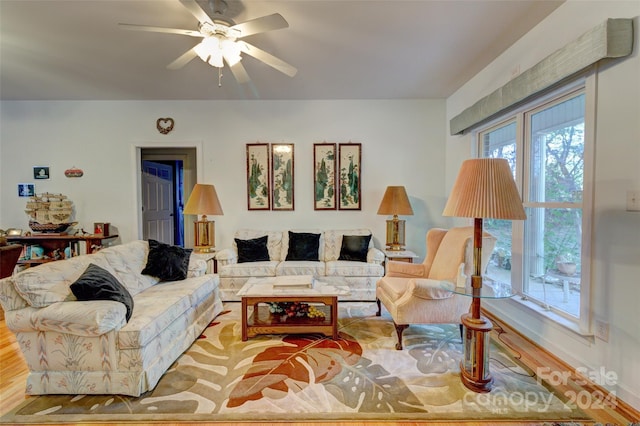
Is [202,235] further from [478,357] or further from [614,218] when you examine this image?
[614,218]

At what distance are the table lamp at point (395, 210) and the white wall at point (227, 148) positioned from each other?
15.5 inches

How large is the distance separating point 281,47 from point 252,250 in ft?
7.87

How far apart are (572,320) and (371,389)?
1638 mm

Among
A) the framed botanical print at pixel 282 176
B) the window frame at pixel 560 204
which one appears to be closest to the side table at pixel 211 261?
the framed botanical print at pixel 282 176

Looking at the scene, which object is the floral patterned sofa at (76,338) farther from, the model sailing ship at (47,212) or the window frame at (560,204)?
the window frame at (560,204)

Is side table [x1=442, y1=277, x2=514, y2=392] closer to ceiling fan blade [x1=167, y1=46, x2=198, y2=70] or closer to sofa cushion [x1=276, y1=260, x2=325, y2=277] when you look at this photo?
sofa cushion [x1=276, y1=260, x2=325, y2=277]

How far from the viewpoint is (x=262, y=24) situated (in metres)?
1.86

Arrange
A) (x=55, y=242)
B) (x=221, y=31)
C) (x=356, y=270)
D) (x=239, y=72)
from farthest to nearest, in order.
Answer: (x=55, y=242), (x=356, y=270), (x=239, y=72), (x=221, y=31)

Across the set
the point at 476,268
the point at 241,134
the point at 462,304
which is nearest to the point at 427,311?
the point at 462,304

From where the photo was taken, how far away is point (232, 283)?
3463mm

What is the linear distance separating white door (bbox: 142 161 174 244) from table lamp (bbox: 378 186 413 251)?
3.98 m

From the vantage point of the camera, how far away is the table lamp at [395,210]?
12.1 feet

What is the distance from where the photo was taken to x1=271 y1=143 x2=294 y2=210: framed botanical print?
4215 mm

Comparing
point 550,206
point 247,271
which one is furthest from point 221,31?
point 550,206
